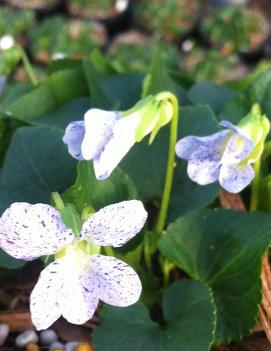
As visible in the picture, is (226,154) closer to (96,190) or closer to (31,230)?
(96,190)

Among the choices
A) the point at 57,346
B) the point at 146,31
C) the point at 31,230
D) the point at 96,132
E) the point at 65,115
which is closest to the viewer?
the point at 31,230

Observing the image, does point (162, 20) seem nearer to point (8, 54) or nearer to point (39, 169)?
point (8, 54)

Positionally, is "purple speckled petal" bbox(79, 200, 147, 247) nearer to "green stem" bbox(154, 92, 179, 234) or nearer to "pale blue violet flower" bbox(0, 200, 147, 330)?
"pale blue violet flower" bbox(0, 200, 147, 330)

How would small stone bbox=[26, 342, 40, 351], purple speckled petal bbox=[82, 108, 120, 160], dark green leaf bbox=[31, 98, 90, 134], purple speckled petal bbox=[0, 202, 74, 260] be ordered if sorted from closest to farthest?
purple speckled petal bbox=[0, 202, 74, 260] → purple speckled petal bbox=[82, 108, 120, 160] → small stone bbox=[26, 342, 40, 351] → dark green leaf bbox=[31, 98, 90, 134]

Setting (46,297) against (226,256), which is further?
(226,256)

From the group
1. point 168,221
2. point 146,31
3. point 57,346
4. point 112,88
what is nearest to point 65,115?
point 112,88

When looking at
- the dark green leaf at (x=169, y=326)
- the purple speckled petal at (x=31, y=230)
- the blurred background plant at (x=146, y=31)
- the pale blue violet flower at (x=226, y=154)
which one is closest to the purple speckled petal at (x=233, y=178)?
the pale blue violet flower at (x=226, y=154)

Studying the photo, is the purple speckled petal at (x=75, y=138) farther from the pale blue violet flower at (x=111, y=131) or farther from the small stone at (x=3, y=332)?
the small stone at (x=3, y=332)

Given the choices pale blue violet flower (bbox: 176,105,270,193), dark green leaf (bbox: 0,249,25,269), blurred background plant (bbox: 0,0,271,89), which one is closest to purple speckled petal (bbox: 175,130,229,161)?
pale blue violet flower (bbox: 176,105,270,193)
